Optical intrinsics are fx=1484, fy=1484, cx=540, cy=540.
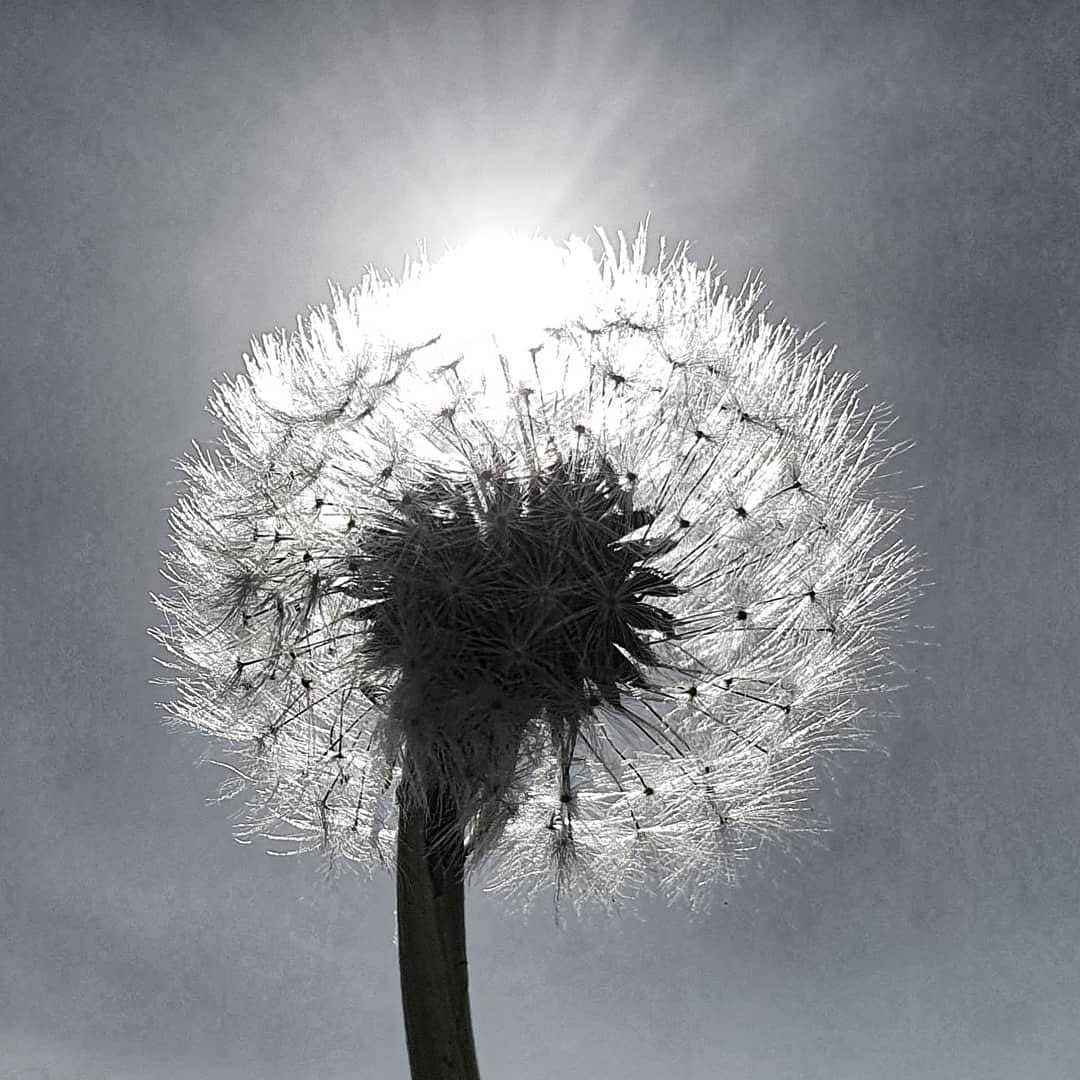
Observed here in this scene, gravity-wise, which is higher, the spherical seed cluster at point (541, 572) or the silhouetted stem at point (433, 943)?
the spherical seed cluster at point (541, 572)

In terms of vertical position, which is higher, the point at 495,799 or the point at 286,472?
the point at 286,472

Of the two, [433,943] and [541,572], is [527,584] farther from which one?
[433,943]

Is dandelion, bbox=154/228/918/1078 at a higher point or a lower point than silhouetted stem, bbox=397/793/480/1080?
higher

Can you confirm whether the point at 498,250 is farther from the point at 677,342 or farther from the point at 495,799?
the point at 495,799

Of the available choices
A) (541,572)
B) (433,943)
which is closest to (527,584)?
(541,572)

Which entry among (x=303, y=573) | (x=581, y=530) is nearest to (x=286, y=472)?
(x=303, y=573)

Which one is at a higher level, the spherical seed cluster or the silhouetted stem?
the spherical seed cluster
